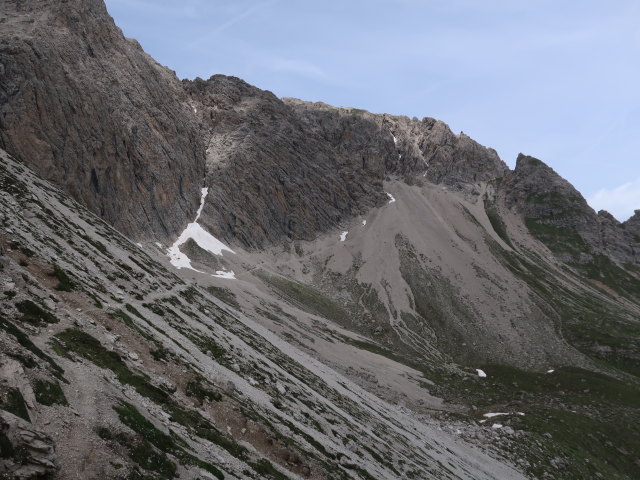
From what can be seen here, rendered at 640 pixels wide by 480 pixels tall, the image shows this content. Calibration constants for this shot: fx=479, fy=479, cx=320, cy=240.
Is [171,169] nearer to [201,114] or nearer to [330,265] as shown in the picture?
[201,114]

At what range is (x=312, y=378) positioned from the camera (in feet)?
206

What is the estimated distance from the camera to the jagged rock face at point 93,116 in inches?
4540

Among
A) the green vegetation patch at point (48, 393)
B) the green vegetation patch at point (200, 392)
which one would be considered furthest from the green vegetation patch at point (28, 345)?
the green vegetation patch at point (200, 392)

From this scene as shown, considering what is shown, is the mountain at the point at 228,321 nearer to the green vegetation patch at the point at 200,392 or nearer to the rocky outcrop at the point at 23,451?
the rocky outcrop at the point at 23,451

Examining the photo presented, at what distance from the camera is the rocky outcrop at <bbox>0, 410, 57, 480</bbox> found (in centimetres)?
1430

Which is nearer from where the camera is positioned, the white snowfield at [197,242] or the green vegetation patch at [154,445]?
the green vegetation patch at [154,445]

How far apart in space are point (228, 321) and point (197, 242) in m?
81.5

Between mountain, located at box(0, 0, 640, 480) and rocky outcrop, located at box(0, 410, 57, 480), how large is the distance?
6 centimetres

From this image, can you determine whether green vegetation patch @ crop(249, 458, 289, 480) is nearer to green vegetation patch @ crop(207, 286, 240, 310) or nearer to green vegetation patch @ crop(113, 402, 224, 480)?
green vegetation patch @ crop(113, 402, 224, 480)

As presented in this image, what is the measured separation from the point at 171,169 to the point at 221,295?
64.2m

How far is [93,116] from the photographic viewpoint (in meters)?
129

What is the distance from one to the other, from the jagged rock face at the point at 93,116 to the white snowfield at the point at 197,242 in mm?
3692

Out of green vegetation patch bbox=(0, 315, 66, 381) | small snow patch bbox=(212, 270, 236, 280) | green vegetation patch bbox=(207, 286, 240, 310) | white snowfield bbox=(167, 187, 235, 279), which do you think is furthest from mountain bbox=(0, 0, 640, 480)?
small snow patch bbox=(212, 270, 236, 280)

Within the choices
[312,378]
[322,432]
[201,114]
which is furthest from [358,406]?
[201,114]
